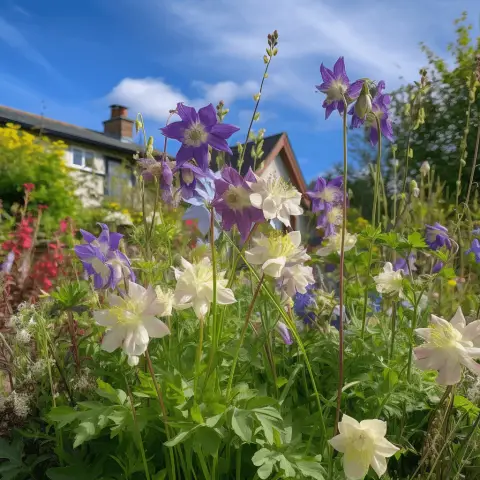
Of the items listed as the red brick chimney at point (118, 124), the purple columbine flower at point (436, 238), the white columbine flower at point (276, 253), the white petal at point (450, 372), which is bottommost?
the white petal at point (450, 372)

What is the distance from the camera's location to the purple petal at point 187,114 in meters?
1.57

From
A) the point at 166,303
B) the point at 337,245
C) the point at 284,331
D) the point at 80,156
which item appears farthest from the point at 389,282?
the point at 80,156

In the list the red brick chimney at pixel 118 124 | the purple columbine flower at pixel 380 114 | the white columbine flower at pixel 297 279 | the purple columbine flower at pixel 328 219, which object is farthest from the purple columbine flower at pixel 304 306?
the red brick chimney at pixel 118 124

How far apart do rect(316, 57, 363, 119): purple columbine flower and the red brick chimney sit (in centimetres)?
2312

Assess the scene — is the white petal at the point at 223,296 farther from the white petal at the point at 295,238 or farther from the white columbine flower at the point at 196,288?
the white petal at the point at 295,238

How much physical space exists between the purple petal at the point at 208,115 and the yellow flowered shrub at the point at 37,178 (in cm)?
709

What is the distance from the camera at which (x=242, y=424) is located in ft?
4.41

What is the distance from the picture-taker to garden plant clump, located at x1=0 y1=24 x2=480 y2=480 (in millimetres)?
1353

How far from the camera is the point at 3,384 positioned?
2.42 meters

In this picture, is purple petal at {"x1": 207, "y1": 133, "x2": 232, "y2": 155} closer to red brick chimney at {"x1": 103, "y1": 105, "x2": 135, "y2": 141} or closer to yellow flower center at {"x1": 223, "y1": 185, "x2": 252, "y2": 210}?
yellow flower center at {"x1": 223, "y1": 185, "x2": 252, "y2": 210}

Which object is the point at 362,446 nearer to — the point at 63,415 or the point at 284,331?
the point at 284,331

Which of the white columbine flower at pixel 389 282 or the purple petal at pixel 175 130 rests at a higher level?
the purple petal at pixel 175 130

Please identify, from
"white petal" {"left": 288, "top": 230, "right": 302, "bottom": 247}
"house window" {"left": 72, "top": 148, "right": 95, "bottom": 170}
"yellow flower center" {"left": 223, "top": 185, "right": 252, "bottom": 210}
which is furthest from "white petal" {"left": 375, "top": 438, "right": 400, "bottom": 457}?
"house window" {"left": 72, "top": 148, "right": 95, "bottom": 170}

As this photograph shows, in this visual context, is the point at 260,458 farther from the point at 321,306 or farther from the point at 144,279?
the point at 321,306
